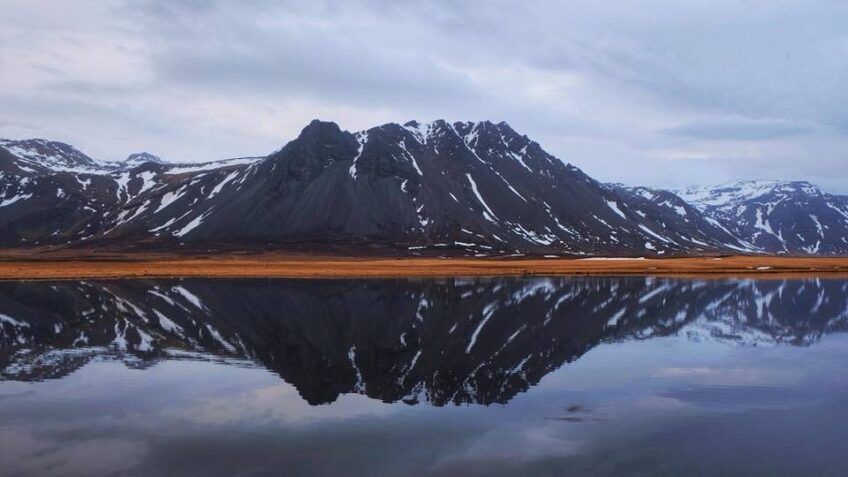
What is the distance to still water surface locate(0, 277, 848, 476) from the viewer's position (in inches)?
752

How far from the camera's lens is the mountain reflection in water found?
105 ft

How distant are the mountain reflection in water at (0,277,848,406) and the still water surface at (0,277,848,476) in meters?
0.24

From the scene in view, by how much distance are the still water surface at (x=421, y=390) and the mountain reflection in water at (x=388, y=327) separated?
24 centimetres

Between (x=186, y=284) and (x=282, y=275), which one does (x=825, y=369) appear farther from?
(x=282, y=275)

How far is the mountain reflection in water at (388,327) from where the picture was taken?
3212cm

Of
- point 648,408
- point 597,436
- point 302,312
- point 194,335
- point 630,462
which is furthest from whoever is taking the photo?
point 302,312

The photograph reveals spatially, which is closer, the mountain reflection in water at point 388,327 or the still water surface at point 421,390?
the still water surface at point 421,390

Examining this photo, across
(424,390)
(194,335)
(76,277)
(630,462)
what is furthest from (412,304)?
(76,277)

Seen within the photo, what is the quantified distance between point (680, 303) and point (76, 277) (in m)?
87.7

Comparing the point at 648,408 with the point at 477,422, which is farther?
the point at 648,408

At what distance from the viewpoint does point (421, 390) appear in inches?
1120

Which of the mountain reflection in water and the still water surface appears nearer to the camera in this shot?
the still water surface

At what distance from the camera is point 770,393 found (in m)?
27.8

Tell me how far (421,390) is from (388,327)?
68.3ft
